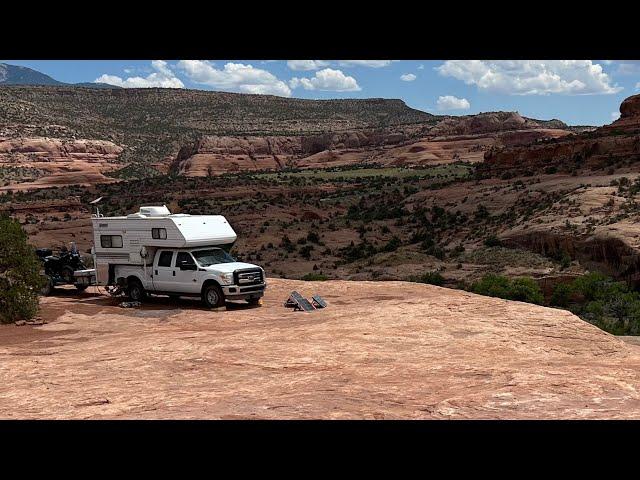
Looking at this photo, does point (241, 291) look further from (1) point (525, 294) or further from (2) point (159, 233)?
(1) point (525, 294)

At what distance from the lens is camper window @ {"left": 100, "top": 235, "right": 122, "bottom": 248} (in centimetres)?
1639

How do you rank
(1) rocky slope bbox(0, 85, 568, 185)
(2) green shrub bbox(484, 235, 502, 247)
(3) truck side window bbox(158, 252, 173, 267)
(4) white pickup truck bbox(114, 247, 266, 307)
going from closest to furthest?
(4) white pickup truck bbox(114, 247, 266, 307) < (3) truck side window bbox(158, 252, 173, 267) < (2) green shrub bbox(484, 235, 502, 247) < (1) rocky slope bbox(0, 85, 568, 185)

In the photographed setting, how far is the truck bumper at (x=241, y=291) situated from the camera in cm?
1463

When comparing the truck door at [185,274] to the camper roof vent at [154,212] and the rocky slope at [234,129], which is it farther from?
the rocky slope at [234,129]

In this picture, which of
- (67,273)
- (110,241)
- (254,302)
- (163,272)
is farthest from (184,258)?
(67,273)

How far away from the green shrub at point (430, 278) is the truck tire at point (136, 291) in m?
13.2

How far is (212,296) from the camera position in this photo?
49.1ft

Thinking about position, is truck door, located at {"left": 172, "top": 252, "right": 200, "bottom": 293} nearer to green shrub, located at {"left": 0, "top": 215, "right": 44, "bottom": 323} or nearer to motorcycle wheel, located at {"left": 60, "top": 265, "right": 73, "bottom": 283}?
green shrub, located at {"left": 0, "top": 215, "right": 44, "bottom": 323}

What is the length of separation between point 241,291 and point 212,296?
2.36ft

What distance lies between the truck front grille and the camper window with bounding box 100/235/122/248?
3555 millimetres

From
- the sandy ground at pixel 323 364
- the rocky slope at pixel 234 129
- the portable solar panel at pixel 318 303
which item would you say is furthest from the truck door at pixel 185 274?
the rocky slope at pixel 234 129

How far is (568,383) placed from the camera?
7.09 m

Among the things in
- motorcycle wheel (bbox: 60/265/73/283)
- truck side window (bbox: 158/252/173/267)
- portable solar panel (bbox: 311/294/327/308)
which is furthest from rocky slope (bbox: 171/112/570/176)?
portable solar panel (bbox: 311/294/327/308)
